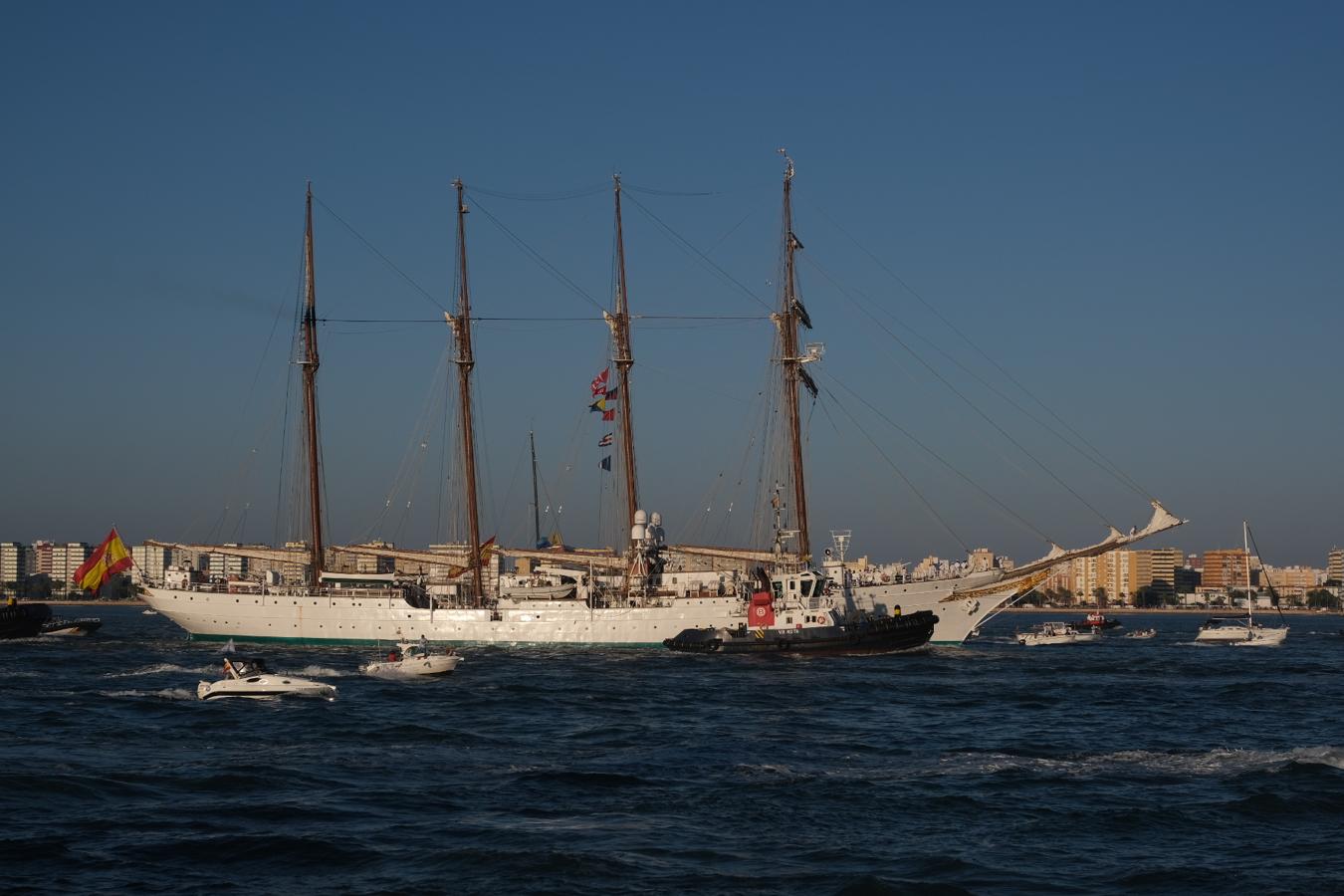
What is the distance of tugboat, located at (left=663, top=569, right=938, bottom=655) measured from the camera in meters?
81.2

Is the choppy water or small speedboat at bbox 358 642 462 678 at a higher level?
small speedboat at bbox 358 642 462 678

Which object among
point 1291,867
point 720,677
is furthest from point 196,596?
point 1291,867

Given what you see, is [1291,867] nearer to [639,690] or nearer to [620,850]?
[620,850]

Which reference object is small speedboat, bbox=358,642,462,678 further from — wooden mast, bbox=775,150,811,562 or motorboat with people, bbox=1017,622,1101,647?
motorboat with people, bbox=1017,622,1101,647

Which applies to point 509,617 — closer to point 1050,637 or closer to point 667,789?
point 1050,637

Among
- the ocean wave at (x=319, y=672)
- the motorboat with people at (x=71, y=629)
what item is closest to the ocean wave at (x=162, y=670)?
the ocean wave at (x=319, y=672)

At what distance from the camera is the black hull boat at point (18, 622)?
99375 mm

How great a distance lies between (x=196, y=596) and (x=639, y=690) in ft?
171

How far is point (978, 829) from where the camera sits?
98.0ft

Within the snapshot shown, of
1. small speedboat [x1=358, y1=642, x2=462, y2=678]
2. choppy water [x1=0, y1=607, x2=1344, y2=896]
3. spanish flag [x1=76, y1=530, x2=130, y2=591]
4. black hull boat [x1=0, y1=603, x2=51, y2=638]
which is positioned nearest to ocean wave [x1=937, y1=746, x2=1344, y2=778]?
choppy water [x1=0, y1=607, x2=1344, y2=896]

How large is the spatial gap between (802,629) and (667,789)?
48639mm

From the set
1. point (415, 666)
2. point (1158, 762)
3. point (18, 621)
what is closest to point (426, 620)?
point (415, 666)

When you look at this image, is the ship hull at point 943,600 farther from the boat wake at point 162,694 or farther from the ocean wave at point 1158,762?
the ocean wave at point 1158,762

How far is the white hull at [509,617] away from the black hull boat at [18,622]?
476 inches
